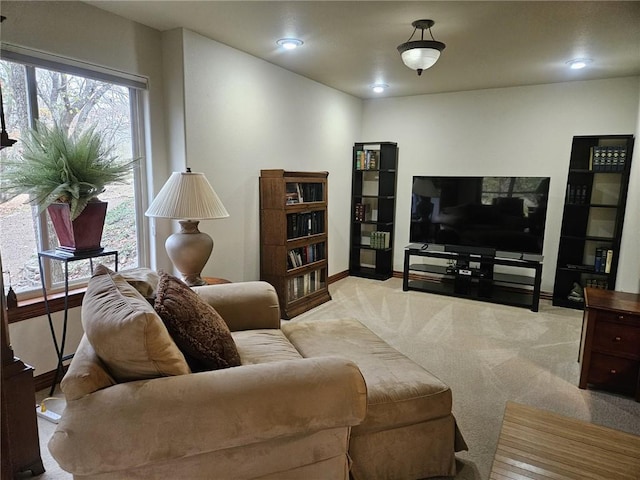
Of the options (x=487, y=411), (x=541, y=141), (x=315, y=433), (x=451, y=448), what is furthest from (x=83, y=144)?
(x=541, y=141)

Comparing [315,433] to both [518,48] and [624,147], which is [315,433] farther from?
[624,147]

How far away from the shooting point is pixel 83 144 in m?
2.23

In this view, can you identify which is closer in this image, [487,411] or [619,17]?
[487,411]

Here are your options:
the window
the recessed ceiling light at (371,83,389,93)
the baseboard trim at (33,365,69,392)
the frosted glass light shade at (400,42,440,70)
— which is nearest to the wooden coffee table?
the frosted glass light shade at (400,42,440,70)

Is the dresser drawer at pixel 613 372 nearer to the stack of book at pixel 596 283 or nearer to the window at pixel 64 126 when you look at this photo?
the stack of book at pixel 596 283

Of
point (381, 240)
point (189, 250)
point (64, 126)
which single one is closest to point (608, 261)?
point (381, 240)

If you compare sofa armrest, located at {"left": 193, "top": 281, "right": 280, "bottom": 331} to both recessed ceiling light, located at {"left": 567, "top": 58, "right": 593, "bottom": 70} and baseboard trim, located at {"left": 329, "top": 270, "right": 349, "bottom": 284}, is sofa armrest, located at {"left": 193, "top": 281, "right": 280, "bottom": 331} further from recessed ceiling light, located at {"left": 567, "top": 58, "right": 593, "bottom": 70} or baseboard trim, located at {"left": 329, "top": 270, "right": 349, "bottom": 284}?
recessed ceiling light, located at {"left": 567, "top": 58, "right": 593, "bottom": 70}

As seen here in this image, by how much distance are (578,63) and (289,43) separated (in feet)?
8.59

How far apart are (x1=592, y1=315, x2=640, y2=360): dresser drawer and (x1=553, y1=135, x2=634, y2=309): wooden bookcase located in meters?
1.95

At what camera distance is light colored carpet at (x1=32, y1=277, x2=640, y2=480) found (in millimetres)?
2262

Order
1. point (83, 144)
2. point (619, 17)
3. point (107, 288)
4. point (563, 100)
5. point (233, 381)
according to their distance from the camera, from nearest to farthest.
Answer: point (233, 381)
point (107, 288)
point (83, 144)
point (619, 17)
point (563, 100)

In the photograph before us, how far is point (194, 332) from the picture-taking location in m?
1.56

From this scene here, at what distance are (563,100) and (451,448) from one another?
4.17 metres

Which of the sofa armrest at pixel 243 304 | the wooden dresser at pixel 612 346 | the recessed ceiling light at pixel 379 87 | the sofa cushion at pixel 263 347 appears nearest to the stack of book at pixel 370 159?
the recessed ceiling light at pixel 379 87
